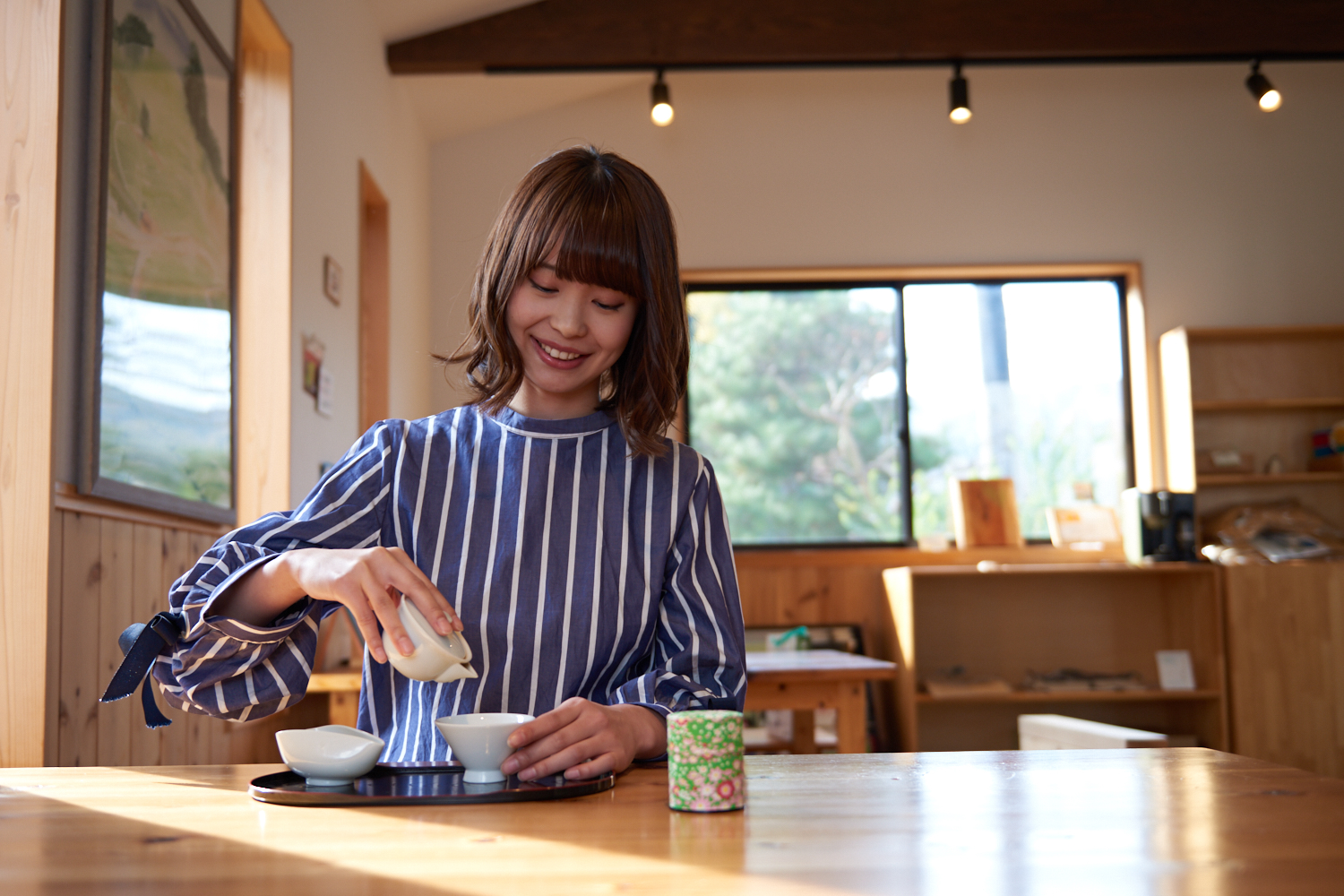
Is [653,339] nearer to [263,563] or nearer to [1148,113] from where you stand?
[263,563]

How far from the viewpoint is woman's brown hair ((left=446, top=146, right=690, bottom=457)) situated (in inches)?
47.2

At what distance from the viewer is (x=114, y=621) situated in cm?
193

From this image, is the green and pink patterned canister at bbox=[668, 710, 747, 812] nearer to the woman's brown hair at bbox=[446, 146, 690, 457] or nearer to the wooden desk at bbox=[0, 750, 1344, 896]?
the wooden desk at bbox=[0, 750, 1344, 896]

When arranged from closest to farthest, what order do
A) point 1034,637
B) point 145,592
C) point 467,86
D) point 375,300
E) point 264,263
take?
point 145,592 → point 264,263 → point 375,300 → point 467,86 → point 1034,637

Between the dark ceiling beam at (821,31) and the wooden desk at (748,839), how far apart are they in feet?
12.2

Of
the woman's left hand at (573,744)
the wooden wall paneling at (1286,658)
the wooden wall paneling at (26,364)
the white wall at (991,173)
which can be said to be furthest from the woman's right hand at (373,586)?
the wooden wall paneling at (1286,658)

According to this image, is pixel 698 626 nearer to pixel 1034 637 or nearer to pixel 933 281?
pixel 1034 637

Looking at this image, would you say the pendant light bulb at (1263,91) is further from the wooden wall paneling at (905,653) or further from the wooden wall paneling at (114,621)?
the wooden wall paneling at (114,621)

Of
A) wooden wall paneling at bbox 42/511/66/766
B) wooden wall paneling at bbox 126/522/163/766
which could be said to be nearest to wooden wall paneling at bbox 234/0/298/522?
wooden wall paneling at bbox 126/522/163/766

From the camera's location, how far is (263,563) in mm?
1035

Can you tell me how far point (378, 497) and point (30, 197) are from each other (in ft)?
2.72

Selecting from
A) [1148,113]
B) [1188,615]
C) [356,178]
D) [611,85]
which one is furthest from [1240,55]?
[356,178]

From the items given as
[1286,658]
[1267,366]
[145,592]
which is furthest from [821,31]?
[145,592]

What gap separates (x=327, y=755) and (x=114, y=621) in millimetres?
1189
